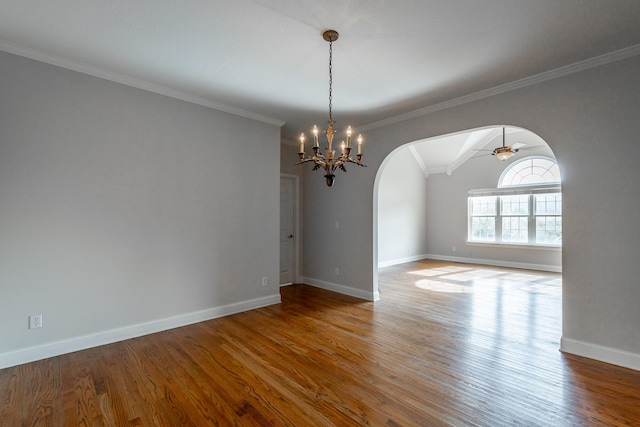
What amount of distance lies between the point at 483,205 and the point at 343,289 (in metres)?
5.54

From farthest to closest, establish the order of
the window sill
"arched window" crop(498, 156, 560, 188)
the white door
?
"arched window" crop(498, 156, 560, 188) < the window sill < the white door

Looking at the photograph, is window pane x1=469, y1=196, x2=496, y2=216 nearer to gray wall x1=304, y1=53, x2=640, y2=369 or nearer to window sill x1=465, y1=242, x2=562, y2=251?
window sill x1=465, y1=242, x2=562, y2=251

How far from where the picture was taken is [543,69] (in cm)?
308

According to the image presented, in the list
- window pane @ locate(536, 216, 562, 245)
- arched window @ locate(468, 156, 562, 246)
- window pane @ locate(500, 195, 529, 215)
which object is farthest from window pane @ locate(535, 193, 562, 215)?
window pane @ locate(500, 195, 529, 215)

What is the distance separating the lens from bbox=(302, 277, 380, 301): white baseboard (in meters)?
4.87

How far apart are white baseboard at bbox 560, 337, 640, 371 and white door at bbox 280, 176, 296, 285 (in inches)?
169

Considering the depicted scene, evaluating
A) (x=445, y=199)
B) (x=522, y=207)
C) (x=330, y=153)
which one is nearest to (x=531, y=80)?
(x=330, y=153)

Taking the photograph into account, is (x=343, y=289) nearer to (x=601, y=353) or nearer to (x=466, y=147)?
(x=601, y=353)

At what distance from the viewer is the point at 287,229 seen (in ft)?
19.4

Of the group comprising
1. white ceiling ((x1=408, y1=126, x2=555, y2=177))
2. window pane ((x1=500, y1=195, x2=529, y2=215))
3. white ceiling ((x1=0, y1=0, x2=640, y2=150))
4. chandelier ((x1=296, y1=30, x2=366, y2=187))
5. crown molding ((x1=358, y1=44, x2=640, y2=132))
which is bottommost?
window pane ((x1=500, y1=195, x2=529, y2=215))

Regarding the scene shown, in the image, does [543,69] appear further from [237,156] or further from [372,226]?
[237,156]

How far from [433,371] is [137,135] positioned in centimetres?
398

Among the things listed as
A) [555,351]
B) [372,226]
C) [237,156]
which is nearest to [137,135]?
[237,156]

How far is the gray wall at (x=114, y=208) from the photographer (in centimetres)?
274
